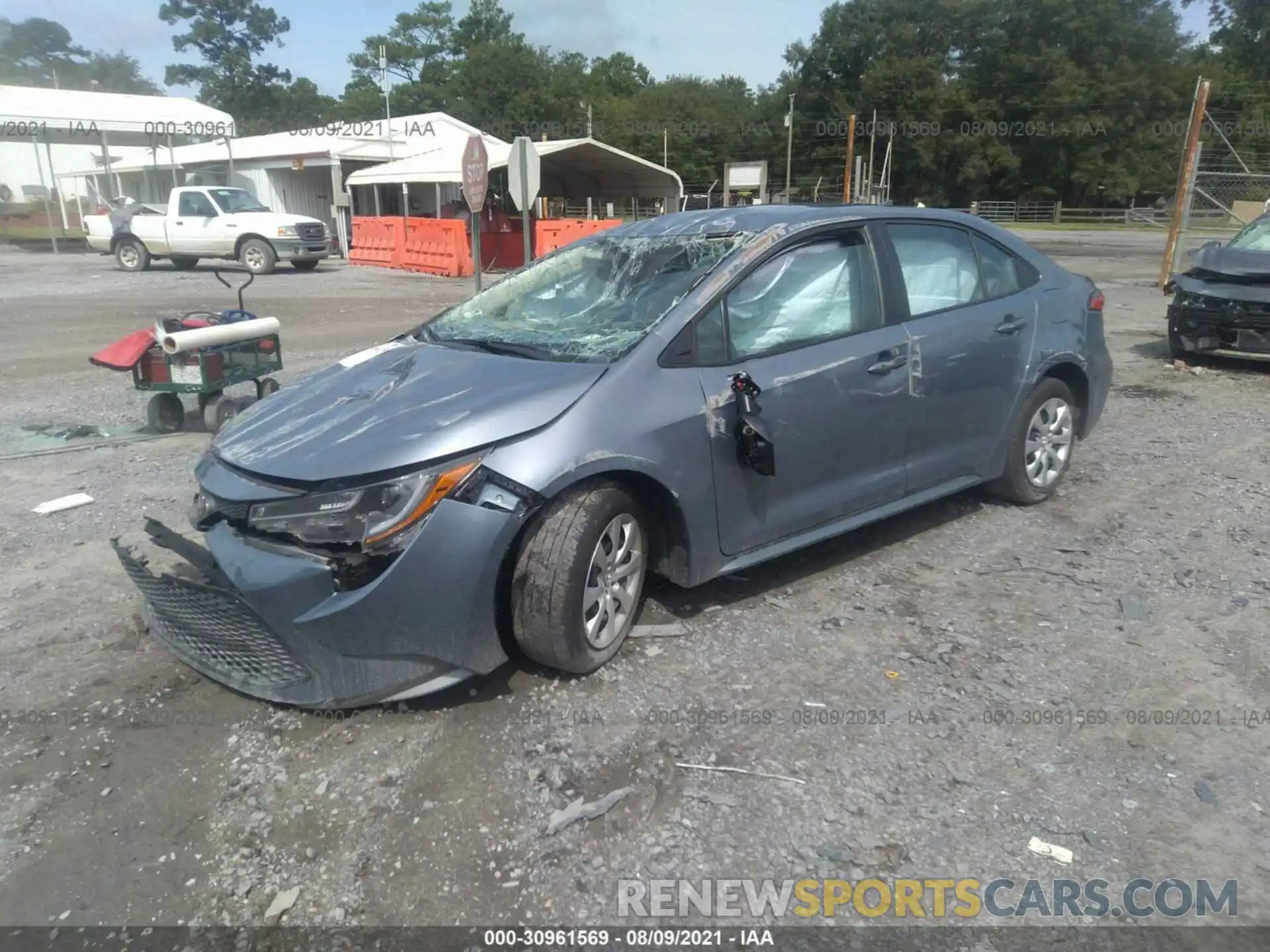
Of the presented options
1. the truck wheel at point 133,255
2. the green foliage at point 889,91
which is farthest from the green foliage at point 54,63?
the truck wheel at point 133,255

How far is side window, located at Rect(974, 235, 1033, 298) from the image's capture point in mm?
4918

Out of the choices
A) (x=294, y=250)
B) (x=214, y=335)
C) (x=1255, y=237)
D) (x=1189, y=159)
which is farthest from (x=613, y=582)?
(x=294, y=250)

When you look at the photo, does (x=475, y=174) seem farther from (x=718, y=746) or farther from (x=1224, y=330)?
(x=1224, y=330)

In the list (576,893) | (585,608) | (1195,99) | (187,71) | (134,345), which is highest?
(187,71)

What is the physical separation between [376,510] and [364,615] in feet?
1.11

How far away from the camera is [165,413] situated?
701 centimetres

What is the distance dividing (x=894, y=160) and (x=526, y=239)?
213ft

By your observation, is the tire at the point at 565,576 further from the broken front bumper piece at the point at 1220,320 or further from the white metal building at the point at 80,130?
the white metal building at the point at 80,130

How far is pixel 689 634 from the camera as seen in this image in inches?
152

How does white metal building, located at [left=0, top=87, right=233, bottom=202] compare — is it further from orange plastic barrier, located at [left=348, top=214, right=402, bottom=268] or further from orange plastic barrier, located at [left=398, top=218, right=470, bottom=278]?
orange plastic barrier, located at [left=398, top=218, right=470, bottom=278]

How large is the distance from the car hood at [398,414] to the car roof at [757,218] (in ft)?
3.71

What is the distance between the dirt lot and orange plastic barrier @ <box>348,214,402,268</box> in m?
19.6

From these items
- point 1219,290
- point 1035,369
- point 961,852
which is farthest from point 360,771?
point 1219,290

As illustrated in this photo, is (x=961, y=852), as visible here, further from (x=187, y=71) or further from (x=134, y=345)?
(x=187, y=71)
